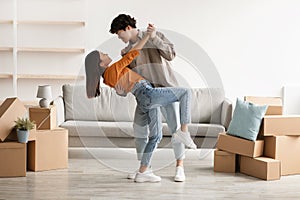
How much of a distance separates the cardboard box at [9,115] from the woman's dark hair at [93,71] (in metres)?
0.75

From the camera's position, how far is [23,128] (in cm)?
507

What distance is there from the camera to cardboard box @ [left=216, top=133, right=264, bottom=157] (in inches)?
204

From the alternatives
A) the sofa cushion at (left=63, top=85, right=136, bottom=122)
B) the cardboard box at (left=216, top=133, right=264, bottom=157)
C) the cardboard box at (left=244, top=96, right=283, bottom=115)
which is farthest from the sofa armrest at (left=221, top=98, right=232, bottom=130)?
the sofa cushion at (left=63, top=85, right=136, bottom=122)

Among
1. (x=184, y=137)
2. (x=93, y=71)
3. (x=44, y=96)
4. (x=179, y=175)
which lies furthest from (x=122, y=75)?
(x=44, y=96)

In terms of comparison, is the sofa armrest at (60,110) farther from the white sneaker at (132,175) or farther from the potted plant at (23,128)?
the white sneaker at (132,175)

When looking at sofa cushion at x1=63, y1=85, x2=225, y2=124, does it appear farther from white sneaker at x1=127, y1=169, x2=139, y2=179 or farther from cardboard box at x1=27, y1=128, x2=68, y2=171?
white sneaker at x1=127, y1=169, x2=139, y2=179

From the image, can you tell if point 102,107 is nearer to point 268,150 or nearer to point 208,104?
point 208,104

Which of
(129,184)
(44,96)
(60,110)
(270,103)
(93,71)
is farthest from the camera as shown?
(60,110)

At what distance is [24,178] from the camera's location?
5.01 m

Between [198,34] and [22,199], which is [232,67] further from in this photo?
[22,199]

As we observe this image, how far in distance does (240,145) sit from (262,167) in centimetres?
28

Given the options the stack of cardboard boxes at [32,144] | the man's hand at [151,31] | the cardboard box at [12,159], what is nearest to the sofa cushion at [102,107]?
the stack of cardboard boxes at [32,144]

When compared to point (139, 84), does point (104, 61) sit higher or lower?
higher

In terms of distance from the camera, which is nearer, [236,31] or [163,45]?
[163,45]
